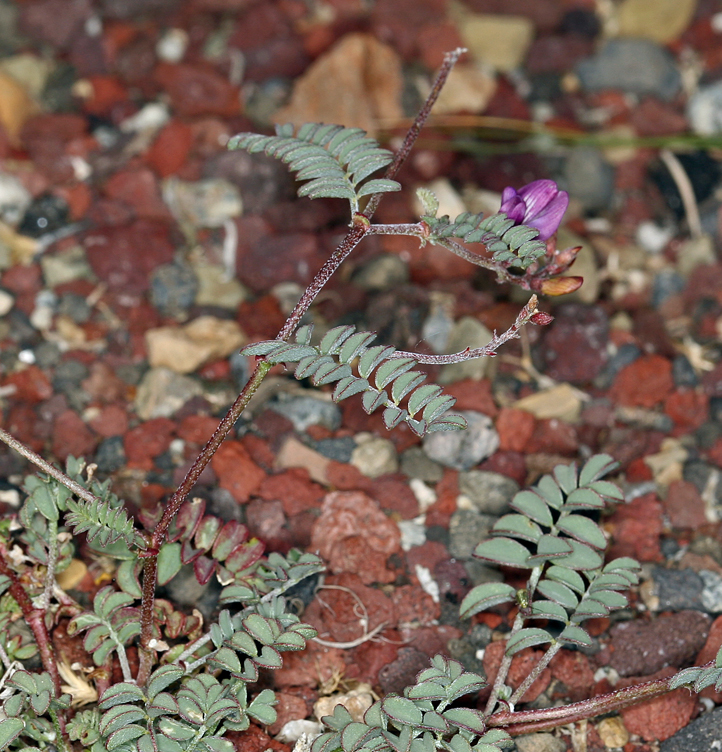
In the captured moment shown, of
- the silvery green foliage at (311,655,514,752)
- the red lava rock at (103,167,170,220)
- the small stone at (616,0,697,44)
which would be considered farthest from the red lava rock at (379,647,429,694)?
the small stone at (616,0,697,44)

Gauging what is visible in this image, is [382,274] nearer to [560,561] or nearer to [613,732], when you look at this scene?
[560,561]

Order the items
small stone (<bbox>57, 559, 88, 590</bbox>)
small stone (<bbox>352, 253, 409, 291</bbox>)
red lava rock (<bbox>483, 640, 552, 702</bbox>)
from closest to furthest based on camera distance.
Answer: red lava rock (<bbox>483, 640, 552, 702</bbox>) < small stone (<bbox>57, 559, 88, 590</bbox>) < small stone (<bbox>352, 253, 409, 291</bbox>)

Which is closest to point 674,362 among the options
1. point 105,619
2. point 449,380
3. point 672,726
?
point 449,380

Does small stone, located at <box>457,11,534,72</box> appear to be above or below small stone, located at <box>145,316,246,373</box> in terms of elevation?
above

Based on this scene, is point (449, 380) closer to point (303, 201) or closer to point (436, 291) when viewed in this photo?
point (436, 291)

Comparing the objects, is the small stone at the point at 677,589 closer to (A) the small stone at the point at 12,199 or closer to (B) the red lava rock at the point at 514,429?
(B) the red lava rock at the point at 514,429

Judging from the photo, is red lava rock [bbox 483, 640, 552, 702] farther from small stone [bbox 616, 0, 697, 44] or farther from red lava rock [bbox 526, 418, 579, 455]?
small stone [bbox 616, 0, 697, 44]
